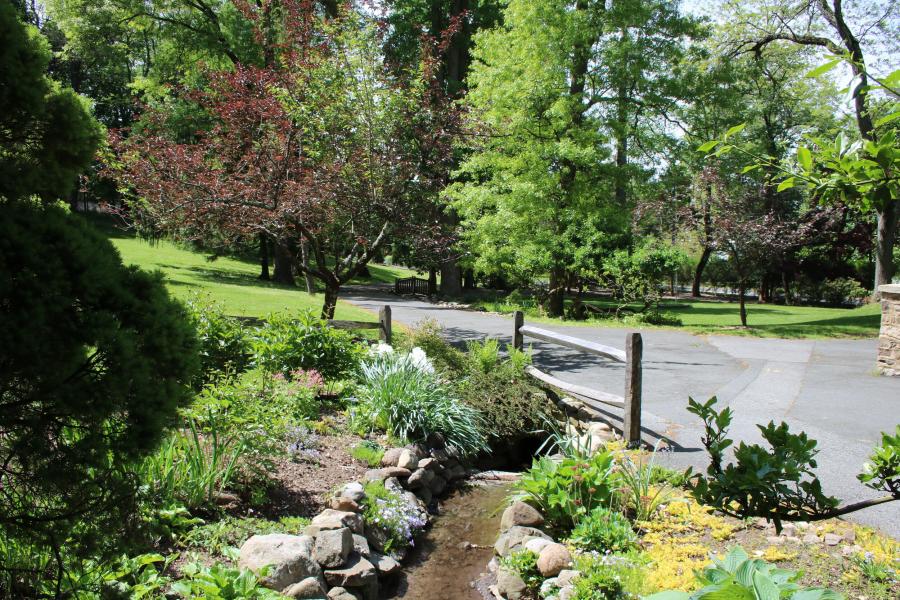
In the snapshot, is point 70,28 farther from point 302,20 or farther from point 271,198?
point 271,198

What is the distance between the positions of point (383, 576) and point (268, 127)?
7.87 m

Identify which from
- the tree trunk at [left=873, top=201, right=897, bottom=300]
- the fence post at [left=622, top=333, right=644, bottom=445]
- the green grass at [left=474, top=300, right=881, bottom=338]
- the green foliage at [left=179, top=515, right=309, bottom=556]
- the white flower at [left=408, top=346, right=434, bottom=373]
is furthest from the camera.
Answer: the tree trunk at [left=873, top=201, right=897, bottom=300]

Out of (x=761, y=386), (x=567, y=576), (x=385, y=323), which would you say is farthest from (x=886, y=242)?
(x=567, y=576)

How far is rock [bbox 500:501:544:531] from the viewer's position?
5.36m

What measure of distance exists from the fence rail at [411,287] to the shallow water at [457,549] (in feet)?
77.5

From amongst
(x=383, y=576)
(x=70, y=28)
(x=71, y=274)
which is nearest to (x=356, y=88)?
(x=383, y=576)

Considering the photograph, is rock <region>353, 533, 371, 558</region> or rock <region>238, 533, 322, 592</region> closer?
rock <region>238, 533, 322, 592</region>

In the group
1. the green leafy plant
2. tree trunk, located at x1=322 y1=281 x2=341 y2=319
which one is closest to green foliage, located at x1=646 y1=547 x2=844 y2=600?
the green leafy plant

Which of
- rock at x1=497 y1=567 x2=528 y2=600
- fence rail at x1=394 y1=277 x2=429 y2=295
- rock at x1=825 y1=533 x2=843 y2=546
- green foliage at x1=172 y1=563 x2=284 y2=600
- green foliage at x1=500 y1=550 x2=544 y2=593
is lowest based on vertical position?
rock at x1=497 y1=567 x2=528 y2=600

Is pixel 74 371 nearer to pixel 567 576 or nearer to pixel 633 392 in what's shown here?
pixel 567 576

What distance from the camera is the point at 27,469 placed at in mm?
2199

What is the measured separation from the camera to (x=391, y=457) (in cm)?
650

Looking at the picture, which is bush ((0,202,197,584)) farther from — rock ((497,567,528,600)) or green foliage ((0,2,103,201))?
rock ((497,567,528,600))

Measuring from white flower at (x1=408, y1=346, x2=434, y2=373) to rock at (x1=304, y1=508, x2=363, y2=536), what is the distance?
9.93 ft
